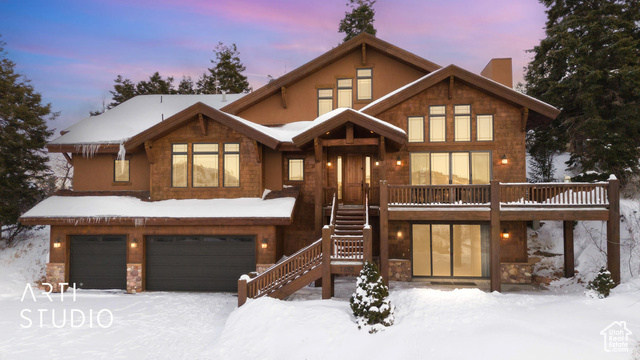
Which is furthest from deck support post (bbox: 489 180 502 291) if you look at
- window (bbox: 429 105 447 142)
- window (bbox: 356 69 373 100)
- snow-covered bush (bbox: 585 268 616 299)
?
window (bbox: 356 69 373 100)

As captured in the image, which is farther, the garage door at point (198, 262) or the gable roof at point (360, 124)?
the garage door at point (198, 262)

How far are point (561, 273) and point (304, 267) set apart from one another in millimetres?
11644

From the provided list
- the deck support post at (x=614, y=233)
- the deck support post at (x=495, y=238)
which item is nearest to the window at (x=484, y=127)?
the deck support post at (x=495, y=238)

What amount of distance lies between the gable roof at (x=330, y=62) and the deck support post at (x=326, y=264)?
8.68 meters

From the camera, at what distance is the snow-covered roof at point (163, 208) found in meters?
12.7

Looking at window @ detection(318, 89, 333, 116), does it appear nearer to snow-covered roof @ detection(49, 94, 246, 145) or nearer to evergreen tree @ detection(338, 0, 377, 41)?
snow-covered roof @ detection(49, 94, 246, 145)

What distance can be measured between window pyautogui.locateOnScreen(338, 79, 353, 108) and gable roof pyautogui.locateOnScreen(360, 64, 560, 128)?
104 inches

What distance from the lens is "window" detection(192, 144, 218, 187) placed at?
13930mm

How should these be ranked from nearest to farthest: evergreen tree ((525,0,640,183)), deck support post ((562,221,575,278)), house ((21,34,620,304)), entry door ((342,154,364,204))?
house ((21,34,620,304)) < deck support post ((562,221,575,278)) < entry door ((342,154,364,204)) < evergreen tree ((525,0,640,183))

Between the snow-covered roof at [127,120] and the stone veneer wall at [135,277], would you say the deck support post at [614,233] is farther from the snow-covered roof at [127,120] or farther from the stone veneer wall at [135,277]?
the stone veneer wall at [135,277]

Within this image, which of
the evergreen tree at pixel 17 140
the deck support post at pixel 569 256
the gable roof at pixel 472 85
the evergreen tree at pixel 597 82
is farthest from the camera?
the evergreen tree at pixel 17 140

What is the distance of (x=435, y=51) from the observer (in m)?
39.8

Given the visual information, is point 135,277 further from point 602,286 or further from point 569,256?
point 569,256

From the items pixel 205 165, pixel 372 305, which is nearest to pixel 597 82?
pixel 372 305
